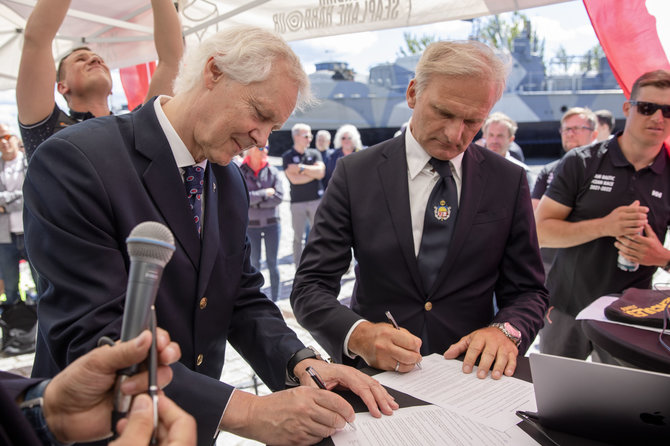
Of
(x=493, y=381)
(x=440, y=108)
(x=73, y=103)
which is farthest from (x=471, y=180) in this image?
(x=73, y=103)

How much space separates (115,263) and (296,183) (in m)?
6.07

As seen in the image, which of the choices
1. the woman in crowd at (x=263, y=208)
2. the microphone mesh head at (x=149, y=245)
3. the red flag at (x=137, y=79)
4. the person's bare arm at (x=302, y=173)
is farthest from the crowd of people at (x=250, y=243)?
the person's bare arm at (x=302, y=173)

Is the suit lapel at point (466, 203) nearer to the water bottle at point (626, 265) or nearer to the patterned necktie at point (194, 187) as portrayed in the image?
the patterned necktie at point (194, 187)

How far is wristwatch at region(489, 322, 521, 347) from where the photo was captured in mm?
1573

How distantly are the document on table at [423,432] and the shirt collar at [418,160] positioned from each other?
1.03m

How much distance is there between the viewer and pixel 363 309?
1.91m

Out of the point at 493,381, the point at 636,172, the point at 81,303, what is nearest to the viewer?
the point at 81,303

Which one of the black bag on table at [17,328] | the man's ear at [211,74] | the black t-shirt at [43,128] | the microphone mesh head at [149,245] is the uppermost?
the man's ear at [211,74]

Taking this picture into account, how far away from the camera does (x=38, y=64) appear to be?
2244mm

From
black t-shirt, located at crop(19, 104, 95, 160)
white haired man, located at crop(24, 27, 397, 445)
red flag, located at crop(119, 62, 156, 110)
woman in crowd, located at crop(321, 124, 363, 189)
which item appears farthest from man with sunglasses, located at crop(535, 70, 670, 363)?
woman in crowd, located at crop(321, 124, 363, 189)

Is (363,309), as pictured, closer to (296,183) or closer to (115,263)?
(115,263)

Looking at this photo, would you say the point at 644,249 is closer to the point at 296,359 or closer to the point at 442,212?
the point at 442,212

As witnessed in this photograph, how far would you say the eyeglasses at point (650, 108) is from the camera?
2.39 meters

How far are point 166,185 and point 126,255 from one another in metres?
0.23
